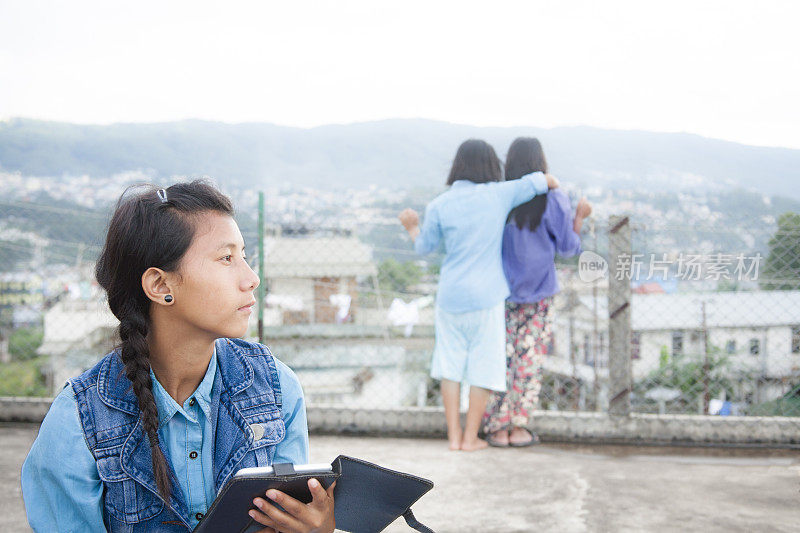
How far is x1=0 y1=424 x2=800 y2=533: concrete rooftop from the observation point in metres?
2.77

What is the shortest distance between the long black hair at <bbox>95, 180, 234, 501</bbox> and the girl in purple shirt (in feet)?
8.38

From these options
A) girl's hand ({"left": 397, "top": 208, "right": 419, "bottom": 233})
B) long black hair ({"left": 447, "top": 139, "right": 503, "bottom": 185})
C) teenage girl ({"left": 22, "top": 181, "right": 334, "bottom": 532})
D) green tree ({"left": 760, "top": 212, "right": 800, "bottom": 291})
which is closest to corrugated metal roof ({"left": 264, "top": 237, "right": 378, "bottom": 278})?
girl's hand ({"left": 397, "top": 208, "right": 419, "bottom": 233})

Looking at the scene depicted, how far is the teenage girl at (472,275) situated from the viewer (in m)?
3.65

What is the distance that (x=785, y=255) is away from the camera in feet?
12.9

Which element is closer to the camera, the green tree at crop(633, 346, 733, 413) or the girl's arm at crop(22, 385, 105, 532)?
the girl's arm at crop(22, 385, 105, 532)

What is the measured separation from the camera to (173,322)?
141cm

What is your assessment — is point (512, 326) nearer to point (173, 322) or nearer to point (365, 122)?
point (173, 322)

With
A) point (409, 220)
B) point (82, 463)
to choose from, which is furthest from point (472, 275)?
point (82, 463)

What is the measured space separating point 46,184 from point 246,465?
18660 mm

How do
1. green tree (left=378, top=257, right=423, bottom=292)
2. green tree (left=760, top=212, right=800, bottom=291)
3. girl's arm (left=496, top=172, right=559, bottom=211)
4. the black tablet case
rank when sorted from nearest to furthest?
the black tablet case
girl's arm (left=496, top=172, right=559, bottom=211)
green tree (left=760, top=212, right=800, bottom=291)
green tree (left=378, top=257, right=423, bottom=292)

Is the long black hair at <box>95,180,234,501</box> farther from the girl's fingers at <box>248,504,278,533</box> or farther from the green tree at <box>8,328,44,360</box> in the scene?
the green tree at <box>8,328,44,360</box>

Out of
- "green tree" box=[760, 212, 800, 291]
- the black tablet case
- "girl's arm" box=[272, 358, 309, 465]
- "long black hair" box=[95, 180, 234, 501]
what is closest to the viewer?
the black tablet case

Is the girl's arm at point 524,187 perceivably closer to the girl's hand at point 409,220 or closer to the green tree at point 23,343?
the girl's hand at point 409,220

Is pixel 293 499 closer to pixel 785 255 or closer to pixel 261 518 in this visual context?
pixel 261 518
